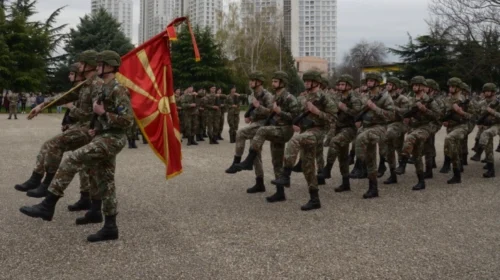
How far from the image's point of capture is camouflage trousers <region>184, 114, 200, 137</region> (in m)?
16.4

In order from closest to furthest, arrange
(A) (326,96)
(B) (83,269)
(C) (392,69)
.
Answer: (B) (83,269)
(A) (326,96)
(C) (392,69)

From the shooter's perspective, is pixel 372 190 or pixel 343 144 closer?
pixel 372 190

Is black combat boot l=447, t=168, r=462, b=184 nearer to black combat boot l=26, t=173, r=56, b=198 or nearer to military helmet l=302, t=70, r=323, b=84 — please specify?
military helmet l=302, t=70, r=323, b=84

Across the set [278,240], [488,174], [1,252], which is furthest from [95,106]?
[488,174]

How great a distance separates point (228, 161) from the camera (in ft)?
40.5

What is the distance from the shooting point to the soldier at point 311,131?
7.19 m

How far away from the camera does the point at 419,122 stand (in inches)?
375

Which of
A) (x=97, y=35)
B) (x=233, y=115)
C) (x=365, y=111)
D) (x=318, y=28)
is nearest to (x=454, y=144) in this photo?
(x=365, y=111)

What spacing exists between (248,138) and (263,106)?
2.04ft

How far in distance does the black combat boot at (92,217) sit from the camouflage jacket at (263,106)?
3.17 m

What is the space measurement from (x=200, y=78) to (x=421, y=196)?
3555cm

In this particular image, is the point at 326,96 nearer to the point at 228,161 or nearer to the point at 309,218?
the point at 309,218

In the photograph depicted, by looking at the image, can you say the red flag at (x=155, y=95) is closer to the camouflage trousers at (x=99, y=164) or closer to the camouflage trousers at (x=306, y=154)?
the camouflage trousers at (x=99, y=164)

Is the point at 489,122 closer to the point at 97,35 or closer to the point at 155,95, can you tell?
the point at 155,95
